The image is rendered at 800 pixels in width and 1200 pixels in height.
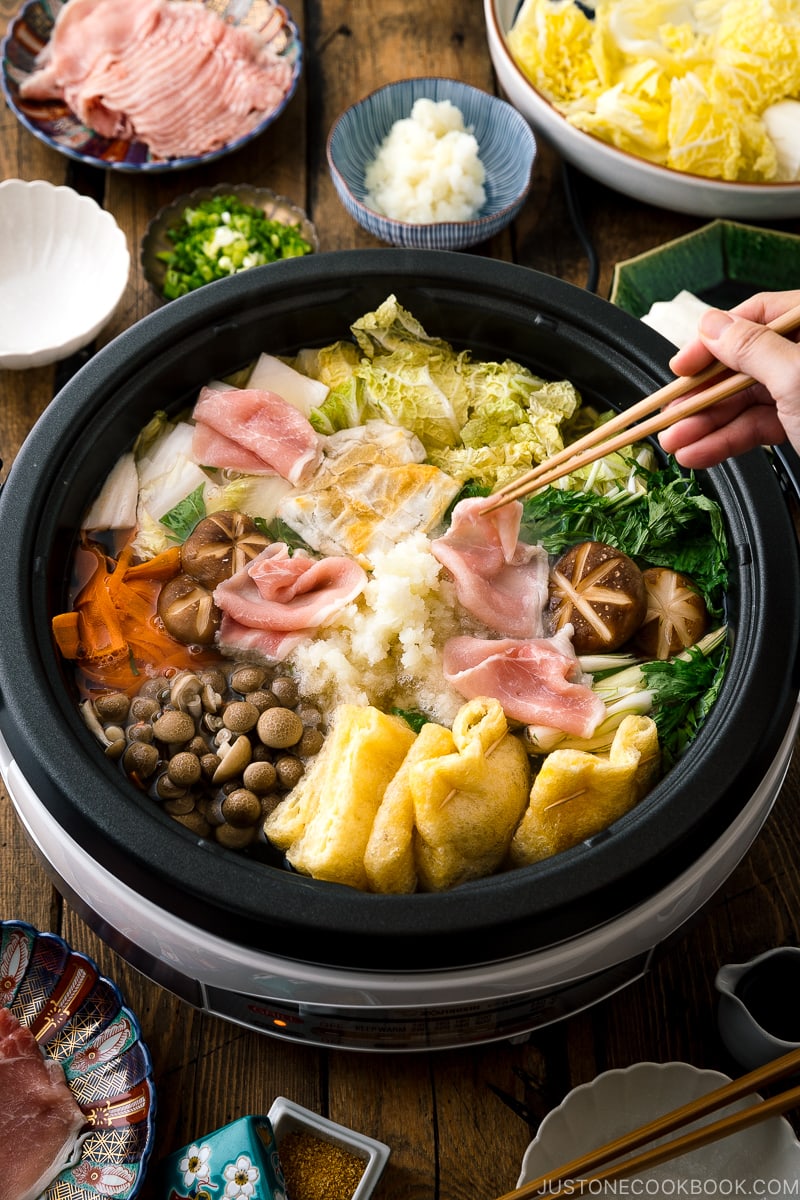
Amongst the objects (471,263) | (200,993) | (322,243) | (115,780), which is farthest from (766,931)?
(322,243)

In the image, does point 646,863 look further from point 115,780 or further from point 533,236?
point 533,236

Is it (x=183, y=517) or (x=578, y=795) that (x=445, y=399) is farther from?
(x=578, y=795)

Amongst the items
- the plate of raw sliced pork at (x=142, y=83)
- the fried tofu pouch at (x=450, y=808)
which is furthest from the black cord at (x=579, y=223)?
the fried tofu pouch at (x=450, y=808)

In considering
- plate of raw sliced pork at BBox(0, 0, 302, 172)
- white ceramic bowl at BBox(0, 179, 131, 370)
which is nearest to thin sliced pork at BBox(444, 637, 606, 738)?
white ceramic bowl at BBox(0, 179, 131, 370)

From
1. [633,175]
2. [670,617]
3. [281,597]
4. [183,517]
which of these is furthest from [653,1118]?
[633,175]

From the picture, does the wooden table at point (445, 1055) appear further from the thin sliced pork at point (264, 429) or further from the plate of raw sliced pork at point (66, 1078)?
the thin sliced pork at point (264, 429)
